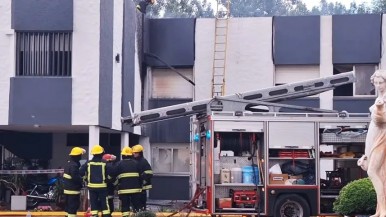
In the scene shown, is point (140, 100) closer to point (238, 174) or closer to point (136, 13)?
point (136, 13)

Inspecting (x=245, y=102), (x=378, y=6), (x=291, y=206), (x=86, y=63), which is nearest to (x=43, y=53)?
(x=86, y=63)

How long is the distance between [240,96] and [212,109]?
0.85 m

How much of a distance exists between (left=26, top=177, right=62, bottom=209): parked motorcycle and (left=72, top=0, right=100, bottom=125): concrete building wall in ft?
7.43

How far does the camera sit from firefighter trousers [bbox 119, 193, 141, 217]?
62.1ft

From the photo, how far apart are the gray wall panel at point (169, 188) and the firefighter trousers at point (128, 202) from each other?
9.43m

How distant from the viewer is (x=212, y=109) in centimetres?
2003

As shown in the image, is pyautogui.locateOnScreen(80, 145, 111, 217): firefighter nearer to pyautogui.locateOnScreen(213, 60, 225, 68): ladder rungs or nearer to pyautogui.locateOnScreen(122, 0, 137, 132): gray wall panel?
pyautogui.locateOnScreen(122, 0, 137, 132): gray wall panel

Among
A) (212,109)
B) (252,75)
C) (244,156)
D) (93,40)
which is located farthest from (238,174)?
(252,75)

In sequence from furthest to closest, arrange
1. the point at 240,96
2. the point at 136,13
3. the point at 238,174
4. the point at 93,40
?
the point at 136,13
the point at 93,40
the point at 240,96
the point at 238,174

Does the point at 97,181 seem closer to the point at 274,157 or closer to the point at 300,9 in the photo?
the point at 274,157

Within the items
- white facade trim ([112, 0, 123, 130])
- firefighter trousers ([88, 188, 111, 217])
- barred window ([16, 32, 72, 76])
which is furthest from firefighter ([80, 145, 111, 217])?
white facade trim ([112, 0, 123, 130])

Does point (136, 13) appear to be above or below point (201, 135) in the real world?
above

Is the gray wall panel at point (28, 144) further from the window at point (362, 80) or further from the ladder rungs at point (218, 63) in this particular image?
the window at point (362, 80)

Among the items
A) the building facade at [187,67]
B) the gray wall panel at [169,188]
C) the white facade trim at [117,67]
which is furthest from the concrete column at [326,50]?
the white facade trim at [117,67]
